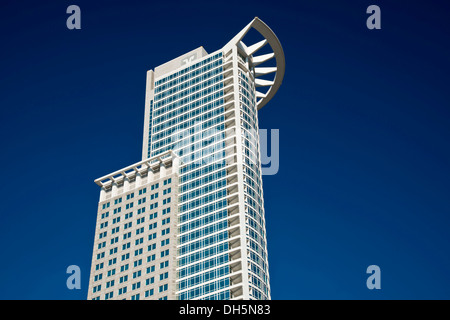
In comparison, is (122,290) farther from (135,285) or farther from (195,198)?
(195,198)

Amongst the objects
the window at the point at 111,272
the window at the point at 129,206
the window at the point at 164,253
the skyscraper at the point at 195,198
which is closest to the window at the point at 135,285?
the skyscraper at the point at 195,198

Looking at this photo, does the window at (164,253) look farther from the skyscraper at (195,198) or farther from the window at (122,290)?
the window at (122,290)

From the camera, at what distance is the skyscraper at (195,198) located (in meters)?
131

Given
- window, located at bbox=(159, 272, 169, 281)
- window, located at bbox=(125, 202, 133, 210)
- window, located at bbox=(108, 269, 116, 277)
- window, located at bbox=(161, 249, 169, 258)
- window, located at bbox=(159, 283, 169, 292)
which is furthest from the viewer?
window, located at bbox=(125, 202, 133, 210)

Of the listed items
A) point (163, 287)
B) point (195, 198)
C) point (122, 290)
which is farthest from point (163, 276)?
point (195, 198)

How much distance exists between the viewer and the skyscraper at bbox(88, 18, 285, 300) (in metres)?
131

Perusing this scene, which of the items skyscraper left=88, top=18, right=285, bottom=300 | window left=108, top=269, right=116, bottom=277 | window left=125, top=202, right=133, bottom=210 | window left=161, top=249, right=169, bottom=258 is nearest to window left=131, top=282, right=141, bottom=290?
skyscraper left=88, top=18, right=285, bottom=300

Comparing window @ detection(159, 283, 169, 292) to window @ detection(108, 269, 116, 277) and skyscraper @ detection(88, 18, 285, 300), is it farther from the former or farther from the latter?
window @ detection(108, 269, 116, 277)

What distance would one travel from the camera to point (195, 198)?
14400 centimetres

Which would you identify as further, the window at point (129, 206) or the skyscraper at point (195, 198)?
the window at point (129, 206)

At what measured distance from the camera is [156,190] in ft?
492
